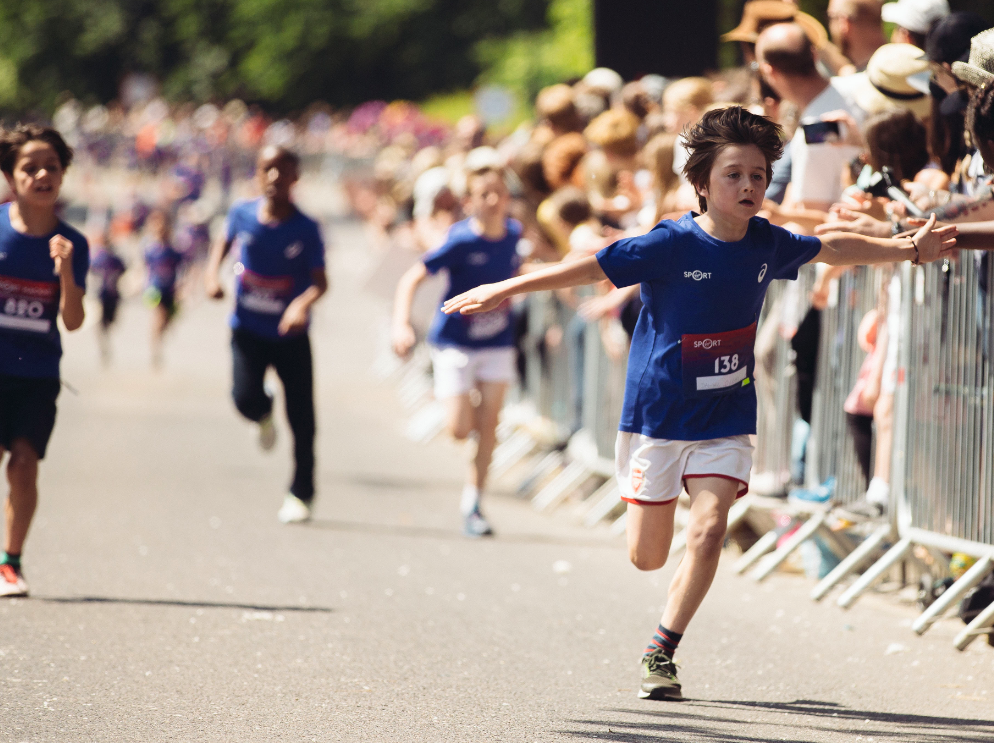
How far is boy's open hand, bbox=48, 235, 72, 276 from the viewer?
6539mm

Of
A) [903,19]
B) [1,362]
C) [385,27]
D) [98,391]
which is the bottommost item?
[98,391]

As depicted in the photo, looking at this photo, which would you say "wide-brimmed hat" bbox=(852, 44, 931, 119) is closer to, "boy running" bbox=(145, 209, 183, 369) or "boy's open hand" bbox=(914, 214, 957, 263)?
"boy's open hand" bbox=(914, 214, 957, 263)

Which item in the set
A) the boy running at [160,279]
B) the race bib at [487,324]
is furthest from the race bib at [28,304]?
the boy running at [160,279]

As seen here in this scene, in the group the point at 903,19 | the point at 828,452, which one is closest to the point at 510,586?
the point at 828,452

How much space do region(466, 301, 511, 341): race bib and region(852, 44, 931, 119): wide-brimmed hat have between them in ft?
8.94

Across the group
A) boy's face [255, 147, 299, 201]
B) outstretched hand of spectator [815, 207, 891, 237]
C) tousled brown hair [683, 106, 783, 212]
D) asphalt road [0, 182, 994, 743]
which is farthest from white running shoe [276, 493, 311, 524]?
tousled brown hair [683, 106, 783, 212]

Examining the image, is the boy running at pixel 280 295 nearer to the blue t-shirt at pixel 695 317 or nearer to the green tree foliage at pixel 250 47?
the blue t-shirt at pixel 695 317

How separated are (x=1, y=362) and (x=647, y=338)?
3021 millimetres

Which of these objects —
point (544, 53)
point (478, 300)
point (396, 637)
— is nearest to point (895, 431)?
point (396, 637)

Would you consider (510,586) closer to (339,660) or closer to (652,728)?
(339,660)

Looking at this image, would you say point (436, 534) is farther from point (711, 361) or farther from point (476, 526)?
point (711, 361)

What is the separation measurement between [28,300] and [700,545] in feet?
10.8

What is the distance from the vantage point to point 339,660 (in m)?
5.69

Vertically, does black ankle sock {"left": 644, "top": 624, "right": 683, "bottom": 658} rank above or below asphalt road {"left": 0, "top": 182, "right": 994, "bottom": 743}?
above
